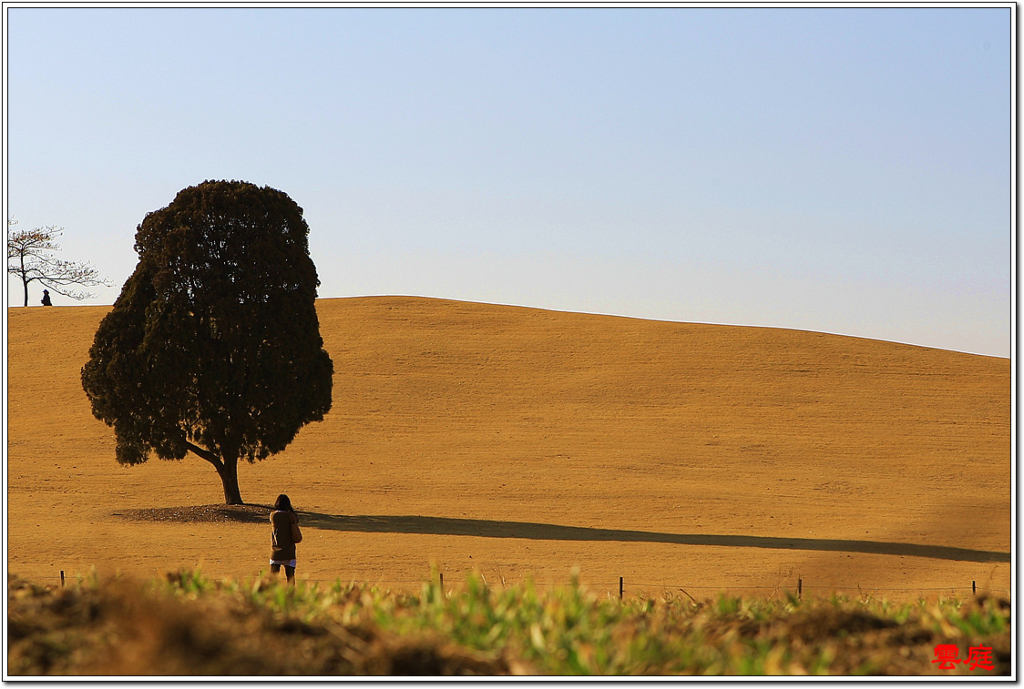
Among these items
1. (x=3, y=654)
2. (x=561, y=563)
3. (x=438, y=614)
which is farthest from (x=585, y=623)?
(x=561, y=563)

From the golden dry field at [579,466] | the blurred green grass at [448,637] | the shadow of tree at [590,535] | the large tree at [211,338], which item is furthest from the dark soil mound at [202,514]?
the blurred green grass at [448,637]

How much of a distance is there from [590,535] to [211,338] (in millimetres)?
9211

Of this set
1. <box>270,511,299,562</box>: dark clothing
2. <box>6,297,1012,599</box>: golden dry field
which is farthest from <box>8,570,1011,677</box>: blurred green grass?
<box>6,297,1012,599</box>: golden dry field

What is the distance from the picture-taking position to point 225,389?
2011 centimetres

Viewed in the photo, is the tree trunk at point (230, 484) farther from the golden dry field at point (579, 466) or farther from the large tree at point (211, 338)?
the golden dry field at point (579, 466)

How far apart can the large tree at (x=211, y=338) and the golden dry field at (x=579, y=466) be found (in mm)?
1903

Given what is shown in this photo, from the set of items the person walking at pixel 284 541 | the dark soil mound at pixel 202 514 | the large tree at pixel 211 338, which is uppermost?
the large tree at pixel 211 338

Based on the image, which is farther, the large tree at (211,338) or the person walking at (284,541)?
the large tree at (211,338)

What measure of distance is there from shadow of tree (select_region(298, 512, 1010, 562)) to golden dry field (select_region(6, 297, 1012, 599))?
0.10m

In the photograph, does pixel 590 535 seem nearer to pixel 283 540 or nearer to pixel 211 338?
pixel 283 540

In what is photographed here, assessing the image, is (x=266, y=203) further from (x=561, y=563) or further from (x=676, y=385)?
(x=676, y=385)

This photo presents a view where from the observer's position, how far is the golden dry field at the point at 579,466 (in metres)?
15.1

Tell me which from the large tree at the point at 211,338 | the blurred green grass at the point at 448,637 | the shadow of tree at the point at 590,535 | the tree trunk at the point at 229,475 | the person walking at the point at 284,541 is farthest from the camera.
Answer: the tree trunk at the point at 229,475

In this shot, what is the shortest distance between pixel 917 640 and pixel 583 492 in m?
17.7
